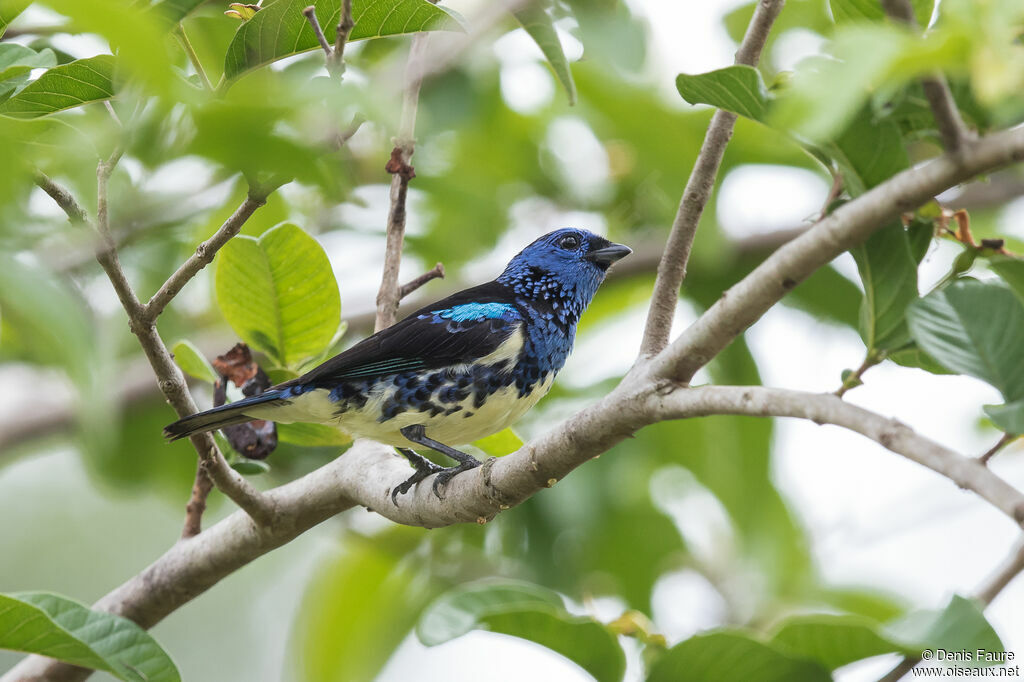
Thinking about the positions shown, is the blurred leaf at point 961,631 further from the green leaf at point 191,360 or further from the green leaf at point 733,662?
the green leaf at point 191,360

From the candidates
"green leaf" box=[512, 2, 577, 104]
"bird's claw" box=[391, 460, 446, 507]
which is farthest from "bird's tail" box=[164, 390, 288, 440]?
"green leaf" box=[512, 2, 577, 104]

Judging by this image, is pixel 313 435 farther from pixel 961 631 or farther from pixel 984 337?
pixel 984 337

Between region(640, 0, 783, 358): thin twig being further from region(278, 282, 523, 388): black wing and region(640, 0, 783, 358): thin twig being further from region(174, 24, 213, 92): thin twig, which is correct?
region(278, 282, 523, 388): black wing

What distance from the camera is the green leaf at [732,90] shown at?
179cm

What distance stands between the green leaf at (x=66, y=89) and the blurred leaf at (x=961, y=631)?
195 cm

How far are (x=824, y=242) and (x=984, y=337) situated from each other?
295 millimetres

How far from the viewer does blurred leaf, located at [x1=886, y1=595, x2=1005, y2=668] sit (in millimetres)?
2061

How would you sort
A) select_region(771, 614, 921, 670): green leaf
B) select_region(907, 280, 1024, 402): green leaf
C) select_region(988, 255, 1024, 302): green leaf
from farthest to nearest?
select_region(771, 614, 921, 670): green leaf
select_region(988, 255, 1024, 302): green leaf
select_region(907, 280, 1024, 402): green leaf

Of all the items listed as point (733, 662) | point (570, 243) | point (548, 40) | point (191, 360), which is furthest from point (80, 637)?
point (570, 243)

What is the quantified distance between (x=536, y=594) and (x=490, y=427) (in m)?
0.81

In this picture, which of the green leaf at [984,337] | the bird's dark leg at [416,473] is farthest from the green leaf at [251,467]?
the green leaf at [984,337]

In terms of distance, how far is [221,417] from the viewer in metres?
2.83

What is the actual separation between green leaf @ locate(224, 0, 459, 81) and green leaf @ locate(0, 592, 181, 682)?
124cm

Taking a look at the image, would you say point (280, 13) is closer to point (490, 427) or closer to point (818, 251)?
point (818, 251)
